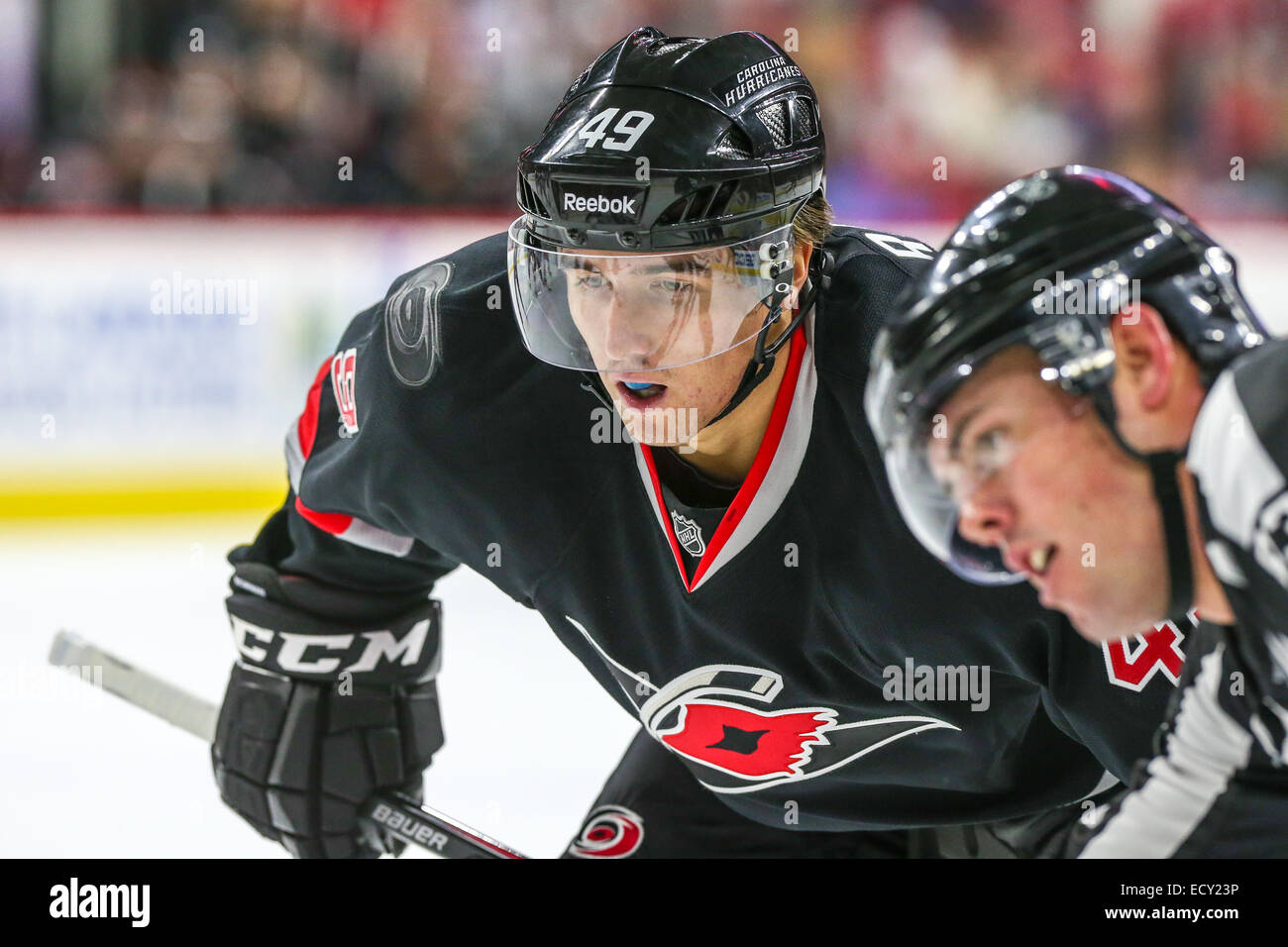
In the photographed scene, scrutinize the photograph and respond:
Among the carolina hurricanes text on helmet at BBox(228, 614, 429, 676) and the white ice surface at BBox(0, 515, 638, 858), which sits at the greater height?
the carolina hurricanes text on helmet at BBox(228, 614, 429, 676)

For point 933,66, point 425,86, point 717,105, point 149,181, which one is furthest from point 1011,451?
point 933,66

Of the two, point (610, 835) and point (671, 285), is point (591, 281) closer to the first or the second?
point (671, 285)

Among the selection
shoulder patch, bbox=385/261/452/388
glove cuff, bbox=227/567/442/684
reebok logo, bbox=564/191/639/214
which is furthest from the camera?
glove cuff, bbox=227/567/442/684

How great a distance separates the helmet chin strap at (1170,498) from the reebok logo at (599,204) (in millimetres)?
682

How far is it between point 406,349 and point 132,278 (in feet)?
8.65

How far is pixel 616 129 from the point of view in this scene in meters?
1.68

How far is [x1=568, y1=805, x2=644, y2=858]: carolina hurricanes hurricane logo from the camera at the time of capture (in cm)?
241

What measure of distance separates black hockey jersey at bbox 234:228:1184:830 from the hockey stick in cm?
40

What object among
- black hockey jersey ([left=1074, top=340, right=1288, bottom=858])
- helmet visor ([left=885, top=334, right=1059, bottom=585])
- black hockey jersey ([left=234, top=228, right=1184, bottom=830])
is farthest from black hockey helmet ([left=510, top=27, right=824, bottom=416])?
black hockey jersey ([left=1074, top=340, right=1288, bottom=858])

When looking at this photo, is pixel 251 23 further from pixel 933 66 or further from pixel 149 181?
pixel 933 66

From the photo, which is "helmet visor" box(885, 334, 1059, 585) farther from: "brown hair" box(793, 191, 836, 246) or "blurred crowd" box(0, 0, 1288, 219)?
"blurred crowd" box(0, 0, 1288, 219)

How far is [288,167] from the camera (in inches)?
199

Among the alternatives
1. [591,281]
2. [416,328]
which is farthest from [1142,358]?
[416,328]

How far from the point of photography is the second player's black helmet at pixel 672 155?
1.66 m
